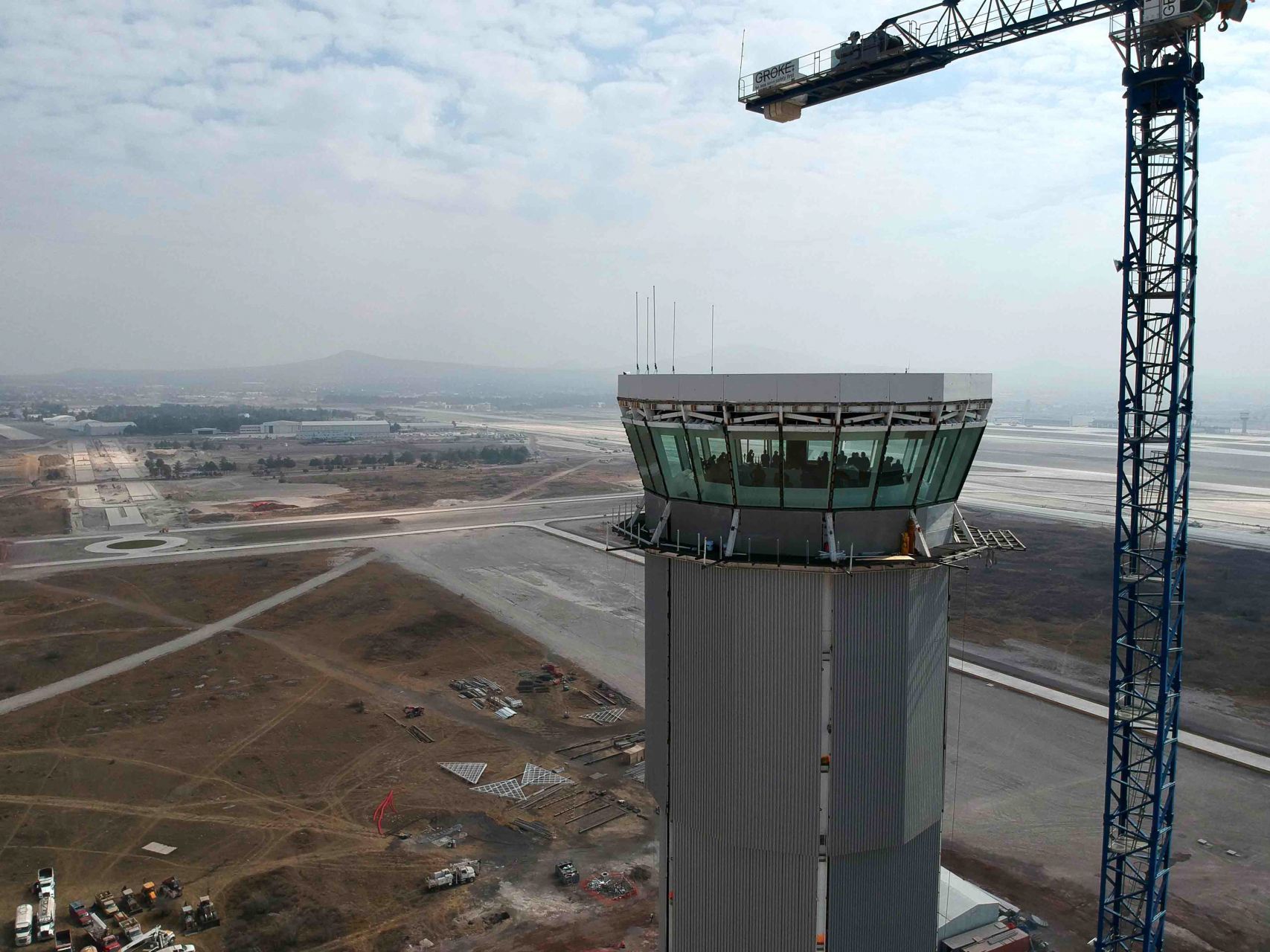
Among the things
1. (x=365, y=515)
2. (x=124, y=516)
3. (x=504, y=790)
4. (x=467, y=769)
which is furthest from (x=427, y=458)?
(x=504, y=790)

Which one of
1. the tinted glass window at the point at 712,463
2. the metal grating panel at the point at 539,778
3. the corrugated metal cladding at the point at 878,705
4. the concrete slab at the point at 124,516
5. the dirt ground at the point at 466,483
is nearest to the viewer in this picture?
the corrugated metal cladding at the point at 878,705

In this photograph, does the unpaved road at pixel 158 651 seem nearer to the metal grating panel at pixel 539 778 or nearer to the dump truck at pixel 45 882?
the dump truck at pixel 45 882

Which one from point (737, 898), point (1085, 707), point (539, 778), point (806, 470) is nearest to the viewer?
point (806, 470)

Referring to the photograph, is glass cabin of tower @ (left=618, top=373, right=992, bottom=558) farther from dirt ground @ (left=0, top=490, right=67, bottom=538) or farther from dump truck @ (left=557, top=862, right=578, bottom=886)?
dirt ground @ (left=0, top=490, right=67, bottom=538)

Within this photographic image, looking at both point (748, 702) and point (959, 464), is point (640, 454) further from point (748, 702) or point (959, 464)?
point (959, 464)

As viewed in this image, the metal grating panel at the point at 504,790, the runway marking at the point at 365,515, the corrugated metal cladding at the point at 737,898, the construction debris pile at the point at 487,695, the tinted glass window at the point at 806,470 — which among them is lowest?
the metal grating panel at the point at 504,790

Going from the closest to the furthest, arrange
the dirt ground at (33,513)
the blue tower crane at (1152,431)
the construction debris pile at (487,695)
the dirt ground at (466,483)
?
the blue tower crane at (1152,431), the construction debris pile at (487,695), the dirt ground at (33,513), the dirt ground at (466,483)

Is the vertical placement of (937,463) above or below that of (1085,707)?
above

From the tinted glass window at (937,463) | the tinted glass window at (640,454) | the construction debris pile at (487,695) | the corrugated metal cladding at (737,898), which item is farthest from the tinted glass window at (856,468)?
the construction debris pile at (487,695)
